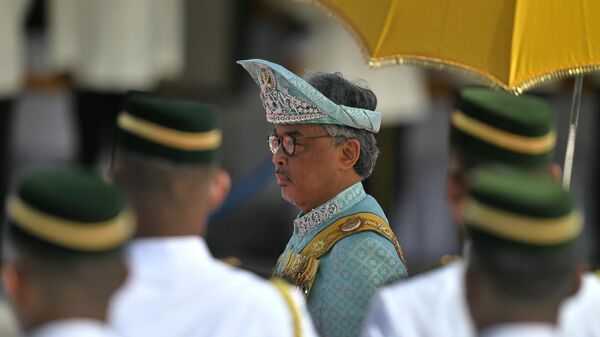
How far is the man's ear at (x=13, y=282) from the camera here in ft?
8.64

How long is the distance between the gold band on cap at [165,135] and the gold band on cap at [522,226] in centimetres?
63

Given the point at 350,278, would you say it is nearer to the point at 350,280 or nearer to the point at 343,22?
the point at 350,280

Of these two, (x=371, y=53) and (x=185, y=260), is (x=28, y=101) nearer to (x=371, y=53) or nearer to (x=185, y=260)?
(x=371, y=53)

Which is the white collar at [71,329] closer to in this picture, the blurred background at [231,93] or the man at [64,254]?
the man at [64,254]

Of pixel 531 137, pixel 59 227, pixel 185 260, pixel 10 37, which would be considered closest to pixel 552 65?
pixel 531 137

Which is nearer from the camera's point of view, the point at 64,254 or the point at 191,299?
the point at 64,254

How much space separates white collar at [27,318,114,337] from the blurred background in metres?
3.97

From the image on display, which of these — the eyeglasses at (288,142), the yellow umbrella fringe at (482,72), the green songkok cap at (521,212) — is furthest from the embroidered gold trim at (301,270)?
the green songkok cap at (521,212)

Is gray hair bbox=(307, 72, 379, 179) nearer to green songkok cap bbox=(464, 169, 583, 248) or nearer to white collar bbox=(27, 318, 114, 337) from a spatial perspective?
green songkok cap bbox=(464, 169, 583, 248)

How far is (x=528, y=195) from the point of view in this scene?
267 centimetres

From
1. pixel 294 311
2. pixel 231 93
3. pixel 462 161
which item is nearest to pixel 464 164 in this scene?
pixel 462 161

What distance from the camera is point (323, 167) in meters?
4.26

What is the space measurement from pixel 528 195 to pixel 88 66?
4497 mm

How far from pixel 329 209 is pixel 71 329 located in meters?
1.73
